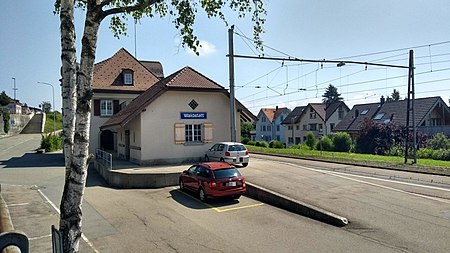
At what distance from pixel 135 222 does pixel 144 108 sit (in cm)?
1173

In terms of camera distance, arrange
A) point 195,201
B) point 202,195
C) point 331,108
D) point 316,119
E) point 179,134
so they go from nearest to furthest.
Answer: point 202,195, point 195,201, point 179,134, point 316,119, point 331,108

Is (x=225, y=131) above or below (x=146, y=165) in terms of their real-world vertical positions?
above

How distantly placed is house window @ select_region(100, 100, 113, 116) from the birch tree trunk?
2793cm

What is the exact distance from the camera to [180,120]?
2352cm

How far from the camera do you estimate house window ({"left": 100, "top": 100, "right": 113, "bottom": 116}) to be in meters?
31.0

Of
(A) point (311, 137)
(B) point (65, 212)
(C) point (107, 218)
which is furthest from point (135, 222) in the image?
(A) point (311, 137)

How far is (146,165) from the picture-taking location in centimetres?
2248

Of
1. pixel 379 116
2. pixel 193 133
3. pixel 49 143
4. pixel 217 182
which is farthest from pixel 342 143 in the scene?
pixel 49 143

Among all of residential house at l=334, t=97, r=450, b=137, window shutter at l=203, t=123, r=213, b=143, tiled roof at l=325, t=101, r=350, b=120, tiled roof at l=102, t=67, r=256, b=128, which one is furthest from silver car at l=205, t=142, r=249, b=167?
tiled roof at l=325, t=101, r=350, b=120

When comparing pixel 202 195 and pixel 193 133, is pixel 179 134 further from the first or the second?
pixel 202 195

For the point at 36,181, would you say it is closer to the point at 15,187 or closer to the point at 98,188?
the point at 15,187

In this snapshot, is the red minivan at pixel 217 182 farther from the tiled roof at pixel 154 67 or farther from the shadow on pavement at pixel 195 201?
the tiled roof at pixel 154 67

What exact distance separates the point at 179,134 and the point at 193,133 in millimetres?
1261

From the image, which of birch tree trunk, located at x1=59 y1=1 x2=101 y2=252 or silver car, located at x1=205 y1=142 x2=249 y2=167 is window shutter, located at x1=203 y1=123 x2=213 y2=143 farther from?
birch tree trunk, located at x1=59 y1=1 x2=101 y2=252
